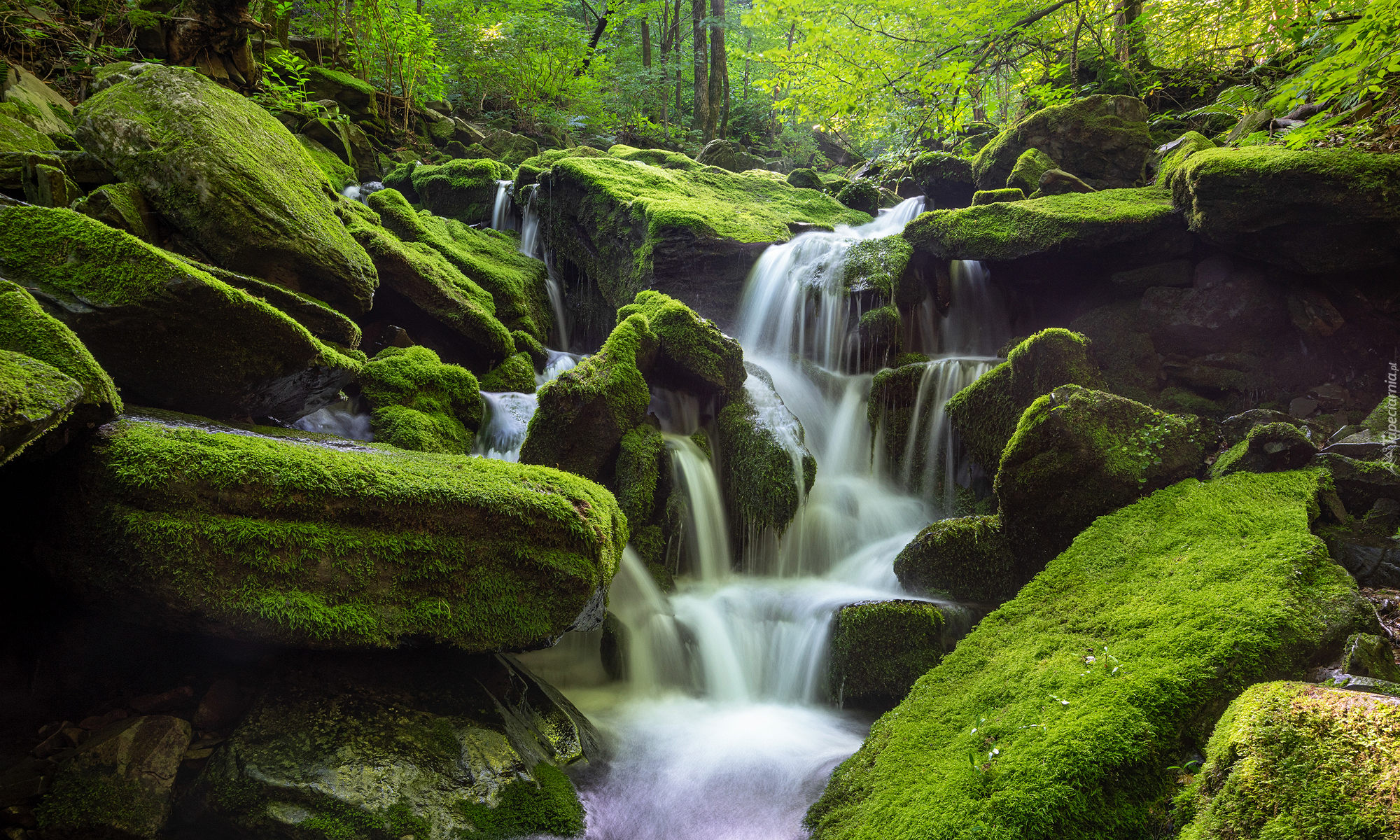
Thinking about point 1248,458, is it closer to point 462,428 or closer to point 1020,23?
point 1020,23

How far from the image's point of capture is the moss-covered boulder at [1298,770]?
1.92m

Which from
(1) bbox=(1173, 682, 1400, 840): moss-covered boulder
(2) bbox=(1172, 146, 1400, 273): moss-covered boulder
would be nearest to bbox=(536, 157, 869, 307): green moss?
(2) bbox=(1172, 146, 1400, 273): moss-covered boulder

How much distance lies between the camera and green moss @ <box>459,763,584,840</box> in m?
3.13

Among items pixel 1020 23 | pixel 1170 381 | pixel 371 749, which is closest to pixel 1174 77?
pixel 1170 381

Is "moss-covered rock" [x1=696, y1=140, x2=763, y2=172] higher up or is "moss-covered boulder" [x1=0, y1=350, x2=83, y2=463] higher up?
"moss-covered rock" [x1=696, y1=140, x2=763, y2=172]

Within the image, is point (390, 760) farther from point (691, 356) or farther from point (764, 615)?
point (691, 356)

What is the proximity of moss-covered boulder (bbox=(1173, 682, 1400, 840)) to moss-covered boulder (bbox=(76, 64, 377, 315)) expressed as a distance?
7284 mm

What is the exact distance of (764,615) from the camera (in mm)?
5656

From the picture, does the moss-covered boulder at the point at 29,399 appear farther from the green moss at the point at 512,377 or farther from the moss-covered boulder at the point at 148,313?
the green moss at the point at 512,377

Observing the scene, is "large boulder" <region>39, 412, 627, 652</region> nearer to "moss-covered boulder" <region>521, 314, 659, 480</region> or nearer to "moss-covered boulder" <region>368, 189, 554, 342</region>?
"moss-covered boulder" <region>521, 314, 659, 480</region>

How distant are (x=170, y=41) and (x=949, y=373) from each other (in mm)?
10501

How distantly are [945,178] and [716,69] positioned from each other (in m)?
8.85

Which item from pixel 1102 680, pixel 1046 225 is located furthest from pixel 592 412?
pixel 1046 225

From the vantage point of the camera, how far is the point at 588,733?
13.8 feet
